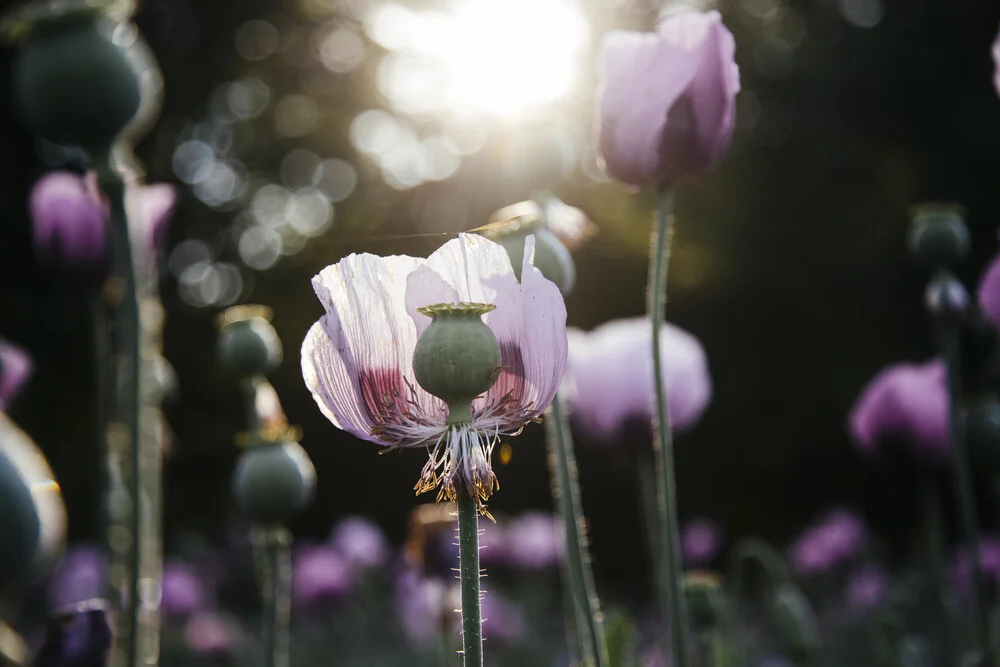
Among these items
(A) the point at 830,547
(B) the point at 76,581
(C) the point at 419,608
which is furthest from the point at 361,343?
(A) the point at 830,547

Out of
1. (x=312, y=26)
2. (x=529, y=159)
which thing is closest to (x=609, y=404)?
(x=529, y=159)

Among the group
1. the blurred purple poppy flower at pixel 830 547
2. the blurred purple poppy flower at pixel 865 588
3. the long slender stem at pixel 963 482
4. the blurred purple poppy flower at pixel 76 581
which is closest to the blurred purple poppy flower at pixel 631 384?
the long slender stem at pixel 963 482

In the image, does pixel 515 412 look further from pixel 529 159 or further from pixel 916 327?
pixel 916 327

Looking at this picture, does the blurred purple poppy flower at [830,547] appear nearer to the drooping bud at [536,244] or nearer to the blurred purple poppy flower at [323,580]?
the blurred purple poppy flower at [323,580]

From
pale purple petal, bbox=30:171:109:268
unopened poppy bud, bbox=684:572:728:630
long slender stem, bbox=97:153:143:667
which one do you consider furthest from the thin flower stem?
pale purple petal, bbox=30:171:109:268

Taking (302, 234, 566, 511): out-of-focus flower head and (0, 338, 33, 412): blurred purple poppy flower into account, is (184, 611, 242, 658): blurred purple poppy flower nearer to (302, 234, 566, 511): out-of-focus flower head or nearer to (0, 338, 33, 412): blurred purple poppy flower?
(0, 338, 33, 412): blurred purple poppy flower
